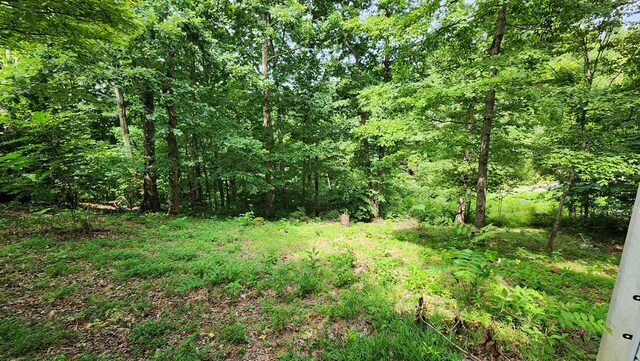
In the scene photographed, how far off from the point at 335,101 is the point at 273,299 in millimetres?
9581

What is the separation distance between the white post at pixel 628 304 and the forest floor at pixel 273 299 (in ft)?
3.78

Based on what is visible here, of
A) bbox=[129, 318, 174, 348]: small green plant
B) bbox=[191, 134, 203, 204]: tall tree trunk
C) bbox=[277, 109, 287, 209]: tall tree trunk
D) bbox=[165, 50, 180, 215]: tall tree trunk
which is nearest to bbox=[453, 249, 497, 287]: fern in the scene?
bbox=[129, 318, 174, 348]: small green plant

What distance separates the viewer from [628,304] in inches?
58.6

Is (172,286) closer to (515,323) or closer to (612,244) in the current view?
(515,323)

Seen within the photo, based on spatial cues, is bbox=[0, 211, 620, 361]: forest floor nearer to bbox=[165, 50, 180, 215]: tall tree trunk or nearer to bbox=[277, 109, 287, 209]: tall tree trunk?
bbox=[165, 50, 180, 215]: tall tree trunk

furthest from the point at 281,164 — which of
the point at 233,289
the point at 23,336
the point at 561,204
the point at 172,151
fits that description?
the point at 561,204

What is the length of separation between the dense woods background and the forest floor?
132 cm

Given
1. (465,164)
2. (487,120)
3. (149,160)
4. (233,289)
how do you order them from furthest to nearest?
1. (149,160)
2. (465,164)
3. (487,120)
4. (233,289)

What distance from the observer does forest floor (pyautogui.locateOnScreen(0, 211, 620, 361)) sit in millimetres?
3061

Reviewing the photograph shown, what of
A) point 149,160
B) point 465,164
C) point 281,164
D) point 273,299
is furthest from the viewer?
point 281,164

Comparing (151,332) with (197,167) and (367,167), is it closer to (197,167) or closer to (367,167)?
(367,167)

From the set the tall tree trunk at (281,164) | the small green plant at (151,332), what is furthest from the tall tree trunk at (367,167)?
the small green plant at (151,332)

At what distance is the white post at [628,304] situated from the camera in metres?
1.45

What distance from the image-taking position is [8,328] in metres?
3.22
